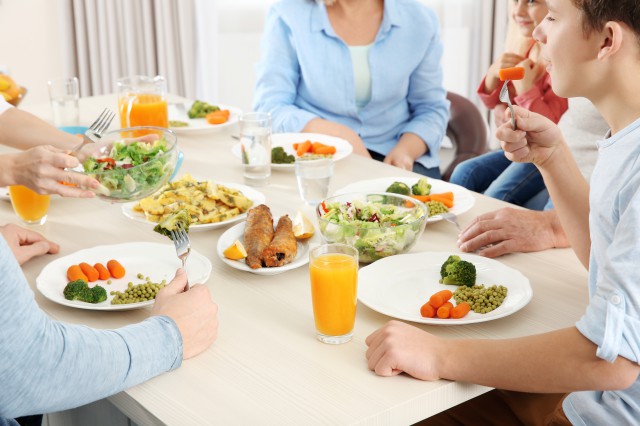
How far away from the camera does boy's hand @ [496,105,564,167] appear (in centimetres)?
156

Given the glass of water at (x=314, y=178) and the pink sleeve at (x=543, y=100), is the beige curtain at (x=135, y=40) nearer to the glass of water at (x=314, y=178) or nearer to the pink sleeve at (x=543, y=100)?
A: the pink sleeve at (x=543, y=100)

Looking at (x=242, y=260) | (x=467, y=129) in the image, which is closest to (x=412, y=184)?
(x=242, y=260)

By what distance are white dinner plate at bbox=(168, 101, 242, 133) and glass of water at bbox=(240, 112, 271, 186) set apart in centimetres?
38

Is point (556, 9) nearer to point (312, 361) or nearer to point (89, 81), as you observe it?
point (312, 361)

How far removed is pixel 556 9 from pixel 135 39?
12.1ft

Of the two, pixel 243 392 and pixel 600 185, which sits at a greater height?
pixel 600 185

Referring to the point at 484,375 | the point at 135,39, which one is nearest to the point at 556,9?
the point at 484,375

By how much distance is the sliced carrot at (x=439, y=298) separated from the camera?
1.37 m

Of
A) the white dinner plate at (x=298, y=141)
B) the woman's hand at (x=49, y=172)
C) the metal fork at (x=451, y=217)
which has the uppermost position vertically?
the woman's hand at (x=49, y=172)

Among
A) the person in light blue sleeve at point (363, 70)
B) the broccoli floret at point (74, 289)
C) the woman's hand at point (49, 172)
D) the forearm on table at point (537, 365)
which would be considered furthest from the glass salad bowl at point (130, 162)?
the person in light blue sleeve at point (363, 70)

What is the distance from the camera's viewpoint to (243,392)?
115cm

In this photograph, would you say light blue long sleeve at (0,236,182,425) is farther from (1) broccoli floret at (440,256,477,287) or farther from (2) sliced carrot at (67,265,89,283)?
(1) broccoli floret at (440,256,477,287)

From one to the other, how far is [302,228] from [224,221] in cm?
20

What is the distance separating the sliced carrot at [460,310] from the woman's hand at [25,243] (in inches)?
31.7
